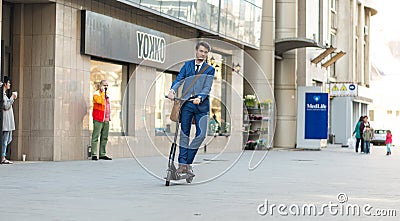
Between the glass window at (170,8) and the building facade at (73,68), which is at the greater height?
the glass window at (170,8)

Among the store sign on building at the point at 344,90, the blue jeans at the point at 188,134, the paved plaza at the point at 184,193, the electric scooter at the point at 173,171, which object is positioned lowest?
the paved plaza at the point at 184,193

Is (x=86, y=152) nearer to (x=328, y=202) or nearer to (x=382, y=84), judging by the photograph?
(x=328, y=202)

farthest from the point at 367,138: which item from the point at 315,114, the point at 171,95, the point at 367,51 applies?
the point at 367,51

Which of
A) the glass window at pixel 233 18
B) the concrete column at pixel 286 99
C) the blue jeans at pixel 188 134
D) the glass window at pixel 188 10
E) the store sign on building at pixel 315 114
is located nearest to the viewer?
the blue jeans at pixel 188 134

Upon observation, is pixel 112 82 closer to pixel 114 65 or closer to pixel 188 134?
pixel 114 65

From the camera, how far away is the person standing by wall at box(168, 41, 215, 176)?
11445 millimetres

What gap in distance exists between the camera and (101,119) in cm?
2019

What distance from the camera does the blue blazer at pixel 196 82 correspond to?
1141 cm

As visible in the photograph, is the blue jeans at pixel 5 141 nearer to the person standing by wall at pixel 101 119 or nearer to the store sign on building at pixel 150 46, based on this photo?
the person standing by wall at pixel 101 119

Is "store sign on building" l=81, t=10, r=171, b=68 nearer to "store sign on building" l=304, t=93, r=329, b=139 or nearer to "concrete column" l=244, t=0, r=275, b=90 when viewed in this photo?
"concrete column" l=244, t=0, r=275, b=90

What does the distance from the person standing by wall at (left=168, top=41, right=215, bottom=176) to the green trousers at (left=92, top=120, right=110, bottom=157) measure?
8.74 metres

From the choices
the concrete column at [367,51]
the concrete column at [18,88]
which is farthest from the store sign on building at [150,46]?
the concrete column at [367,51]

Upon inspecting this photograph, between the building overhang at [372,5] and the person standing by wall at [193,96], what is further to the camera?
the building overhang at [372,5]

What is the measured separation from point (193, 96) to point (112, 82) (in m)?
11.4
